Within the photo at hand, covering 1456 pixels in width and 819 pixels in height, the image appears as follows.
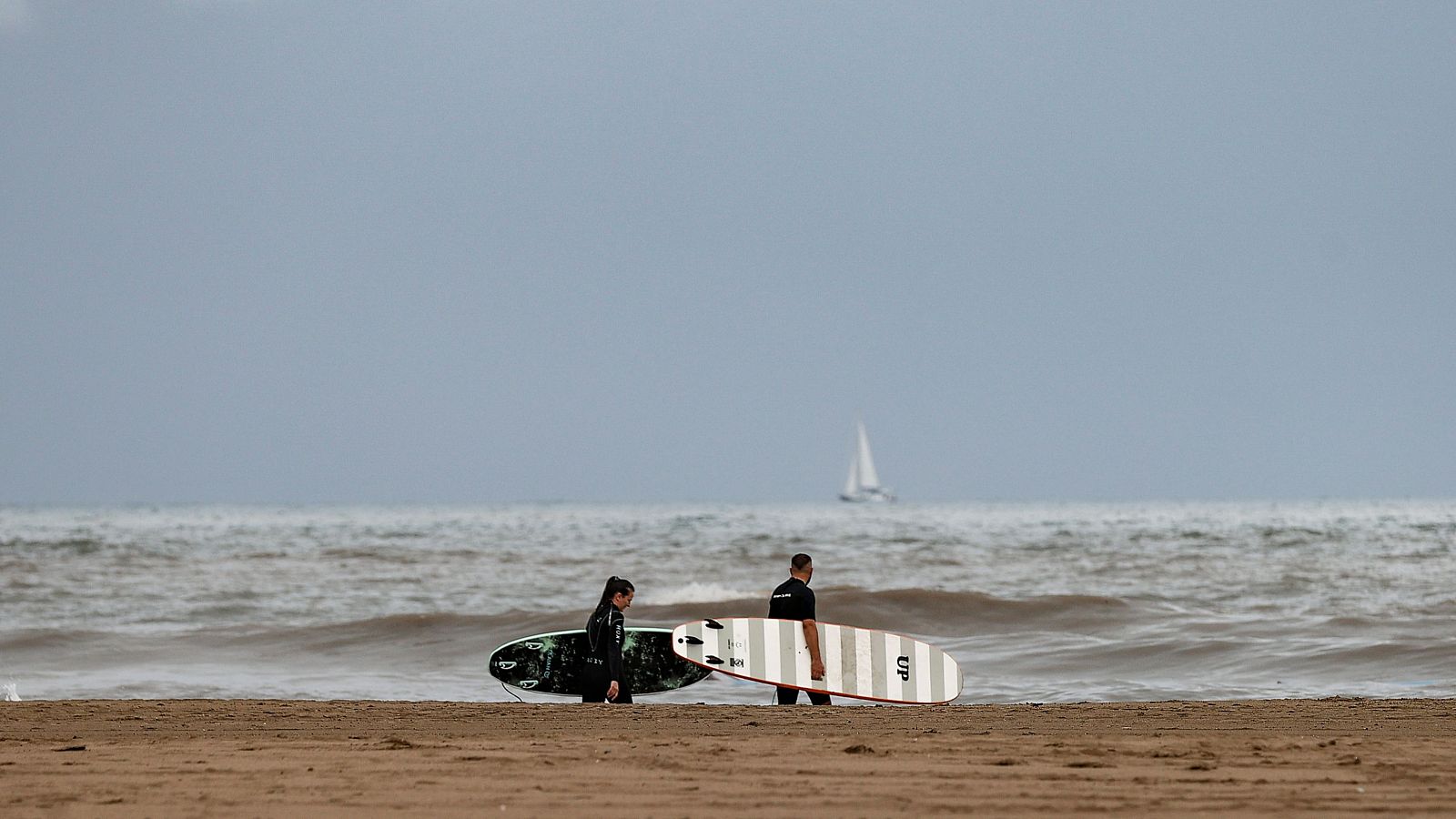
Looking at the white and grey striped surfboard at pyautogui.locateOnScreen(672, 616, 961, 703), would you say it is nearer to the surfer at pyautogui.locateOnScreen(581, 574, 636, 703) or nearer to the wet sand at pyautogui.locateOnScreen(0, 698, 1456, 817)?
the surfer at pyautogui.locateOnScreen(581, 574, 636, 703)

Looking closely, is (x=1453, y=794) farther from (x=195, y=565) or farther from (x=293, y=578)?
(x=195, y=565)

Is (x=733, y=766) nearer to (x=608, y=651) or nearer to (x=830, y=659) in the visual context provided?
(x=608, y=651)

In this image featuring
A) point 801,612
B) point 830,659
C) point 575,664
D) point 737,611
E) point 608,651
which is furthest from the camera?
point 737,611

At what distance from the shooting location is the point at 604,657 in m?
9.41

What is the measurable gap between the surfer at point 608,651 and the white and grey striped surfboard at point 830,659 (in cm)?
109

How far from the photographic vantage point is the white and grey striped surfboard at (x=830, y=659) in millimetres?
10078

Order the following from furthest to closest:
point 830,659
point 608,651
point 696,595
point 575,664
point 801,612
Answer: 1. point 696,595
2. point 575,664
3. point 830,659
4. point 801,612
5. point 608,651

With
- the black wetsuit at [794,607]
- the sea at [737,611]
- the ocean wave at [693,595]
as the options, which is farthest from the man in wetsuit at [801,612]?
the ocean wave at [693,595]

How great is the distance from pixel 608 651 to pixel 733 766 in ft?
12.7

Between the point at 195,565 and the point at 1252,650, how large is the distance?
23.0 meters

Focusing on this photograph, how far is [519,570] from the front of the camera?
26266 mm

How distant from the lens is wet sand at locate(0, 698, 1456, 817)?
16.0ft

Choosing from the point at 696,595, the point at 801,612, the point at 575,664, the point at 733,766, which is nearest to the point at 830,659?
the point at 801,612

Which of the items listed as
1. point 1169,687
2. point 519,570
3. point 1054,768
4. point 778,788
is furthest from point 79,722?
point 519,570
